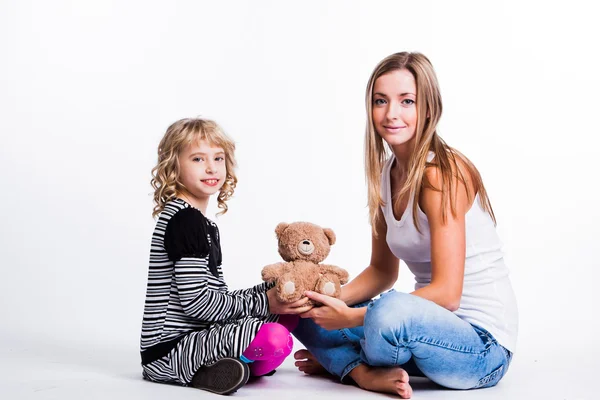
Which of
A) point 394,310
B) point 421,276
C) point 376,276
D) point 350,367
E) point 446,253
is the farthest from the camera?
point 376,276

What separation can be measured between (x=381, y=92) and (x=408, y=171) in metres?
0.27

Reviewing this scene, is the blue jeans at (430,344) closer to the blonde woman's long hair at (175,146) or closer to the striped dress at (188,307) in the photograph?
the striped dress at (188,307)

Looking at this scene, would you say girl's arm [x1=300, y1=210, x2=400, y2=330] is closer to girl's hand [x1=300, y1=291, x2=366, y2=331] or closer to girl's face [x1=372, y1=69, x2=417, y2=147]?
girl's hand [x1=300, y1=291, x2=366, y2=331]

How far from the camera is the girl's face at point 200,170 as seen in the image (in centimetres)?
252

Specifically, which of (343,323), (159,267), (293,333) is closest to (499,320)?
(343,323)

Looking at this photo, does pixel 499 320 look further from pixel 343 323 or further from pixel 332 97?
pixel 332 97

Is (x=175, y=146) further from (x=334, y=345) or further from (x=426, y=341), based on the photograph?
(x=426, y=341)

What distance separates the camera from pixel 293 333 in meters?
2.68

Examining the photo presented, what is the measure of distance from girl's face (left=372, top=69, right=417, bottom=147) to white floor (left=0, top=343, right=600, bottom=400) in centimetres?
81

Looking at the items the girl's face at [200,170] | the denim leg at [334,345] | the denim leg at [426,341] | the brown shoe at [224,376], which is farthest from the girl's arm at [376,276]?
the girl's face at [200,170]

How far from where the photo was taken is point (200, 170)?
252 centimetres

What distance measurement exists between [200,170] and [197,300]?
1.43 ft

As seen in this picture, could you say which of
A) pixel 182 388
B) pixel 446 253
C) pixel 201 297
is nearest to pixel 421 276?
pixel 446 253

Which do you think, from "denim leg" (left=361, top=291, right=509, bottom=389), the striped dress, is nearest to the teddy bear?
the striped dress
